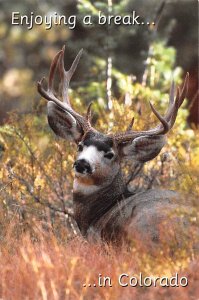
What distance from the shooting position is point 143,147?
8.20 metres

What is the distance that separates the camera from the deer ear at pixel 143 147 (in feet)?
26.7

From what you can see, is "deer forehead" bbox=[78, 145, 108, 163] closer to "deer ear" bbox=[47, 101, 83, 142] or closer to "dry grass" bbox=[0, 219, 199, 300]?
"deer ear" bbox=[47, 101, 83, 142]

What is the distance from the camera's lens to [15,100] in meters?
19.4

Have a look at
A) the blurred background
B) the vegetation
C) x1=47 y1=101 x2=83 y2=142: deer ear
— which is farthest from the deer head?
the blurred background

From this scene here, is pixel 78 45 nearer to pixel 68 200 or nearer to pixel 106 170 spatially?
pixel 68 200

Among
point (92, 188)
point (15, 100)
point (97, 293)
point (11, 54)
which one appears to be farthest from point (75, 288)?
point (11, 54)

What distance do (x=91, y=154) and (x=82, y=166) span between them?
0.23 metres

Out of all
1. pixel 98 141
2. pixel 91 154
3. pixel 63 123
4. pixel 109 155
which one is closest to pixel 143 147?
pixel 109 155

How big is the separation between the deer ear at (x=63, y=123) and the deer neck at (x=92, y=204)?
602mm

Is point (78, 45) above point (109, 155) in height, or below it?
above

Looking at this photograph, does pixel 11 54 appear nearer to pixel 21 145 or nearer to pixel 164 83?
pixel 164 83

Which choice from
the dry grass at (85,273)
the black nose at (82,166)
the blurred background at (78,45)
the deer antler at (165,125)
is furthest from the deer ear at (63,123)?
the blurred background at (78,45)

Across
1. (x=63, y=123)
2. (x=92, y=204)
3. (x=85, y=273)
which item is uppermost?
(x=63, y=123)

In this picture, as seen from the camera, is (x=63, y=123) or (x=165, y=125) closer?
(x=165, y=125)
